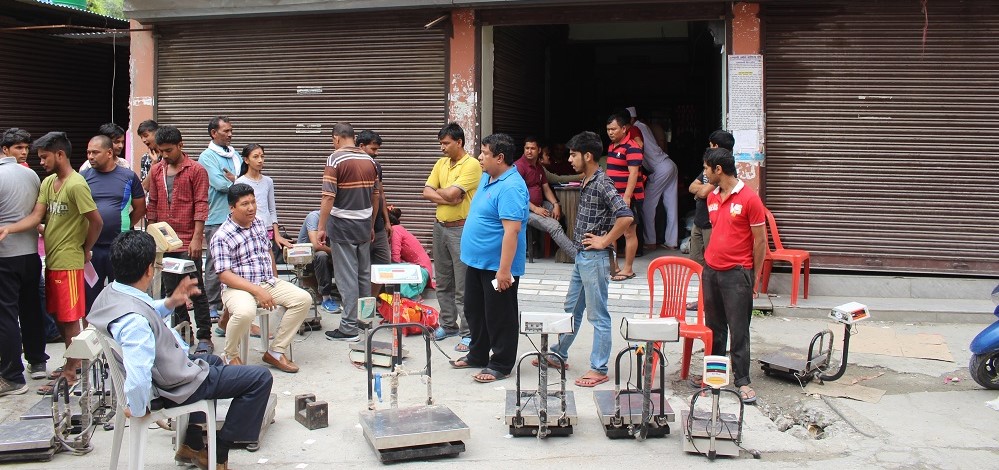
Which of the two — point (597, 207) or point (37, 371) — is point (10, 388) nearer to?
point (37, 371)

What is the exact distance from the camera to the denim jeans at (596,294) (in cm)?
668

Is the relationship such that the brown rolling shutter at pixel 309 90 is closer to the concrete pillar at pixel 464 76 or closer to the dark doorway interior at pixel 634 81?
the concrete pillar at pixel 464 76

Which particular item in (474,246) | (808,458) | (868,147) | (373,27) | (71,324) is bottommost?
(808,458)

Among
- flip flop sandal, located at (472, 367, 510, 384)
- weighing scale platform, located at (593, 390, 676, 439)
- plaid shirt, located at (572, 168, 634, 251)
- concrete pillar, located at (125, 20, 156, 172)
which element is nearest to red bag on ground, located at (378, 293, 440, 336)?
flip flop sandal, located at (472, 367, 510, 384)

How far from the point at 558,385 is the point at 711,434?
169 centimetres

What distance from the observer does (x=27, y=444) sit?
528 cm

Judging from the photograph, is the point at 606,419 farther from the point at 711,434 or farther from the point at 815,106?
the point at 815,106

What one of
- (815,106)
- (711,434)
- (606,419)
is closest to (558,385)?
(606,419)

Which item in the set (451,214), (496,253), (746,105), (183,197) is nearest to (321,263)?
(183,197)

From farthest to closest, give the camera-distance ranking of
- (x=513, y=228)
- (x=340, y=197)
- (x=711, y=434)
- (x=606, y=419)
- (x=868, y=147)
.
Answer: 1. (x=868, y=147)
2. (x=340, y=197)
3. (x=513, y=228)
4. (x=606, y=419)
5. (x=711, y=434)

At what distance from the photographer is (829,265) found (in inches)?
370

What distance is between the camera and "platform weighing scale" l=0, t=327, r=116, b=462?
5.25 metres

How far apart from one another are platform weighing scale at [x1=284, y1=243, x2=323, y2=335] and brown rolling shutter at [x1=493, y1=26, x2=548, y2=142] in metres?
3.00

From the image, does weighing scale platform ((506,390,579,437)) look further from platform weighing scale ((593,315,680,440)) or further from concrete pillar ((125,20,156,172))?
concrete pillar ((125,20,156,172))
